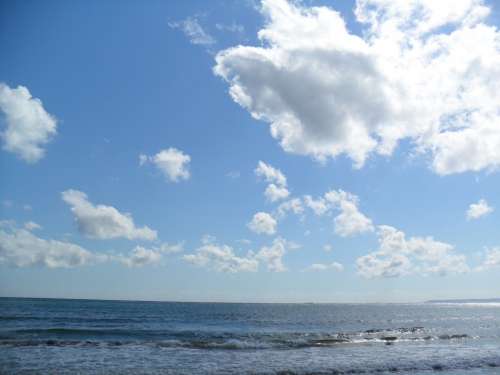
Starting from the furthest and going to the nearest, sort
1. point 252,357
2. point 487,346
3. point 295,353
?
point 487,346, point 295,353, point 252,357

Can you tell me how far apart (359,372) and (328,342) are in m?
16.8

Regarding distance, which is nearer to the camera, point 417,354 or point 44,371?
point 44,371

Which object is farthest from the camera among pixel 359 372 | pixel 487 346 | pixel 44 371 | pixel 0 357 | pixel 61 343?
pixel 487 346

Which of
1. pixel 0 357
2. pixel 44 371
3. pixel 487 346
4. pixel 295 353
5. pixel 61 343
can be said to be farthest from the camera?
pixel 487 346

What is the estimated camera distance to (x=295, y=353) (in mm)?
31328

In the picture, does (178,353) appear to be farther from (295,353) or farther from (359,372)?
(359,372)

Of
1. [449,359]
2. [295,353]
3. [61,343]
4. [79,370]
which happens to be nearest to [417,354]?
[449,359]

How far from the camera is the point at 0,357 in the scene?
85.3ft

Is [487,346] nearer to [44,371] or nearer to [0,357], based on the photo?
[44,371]

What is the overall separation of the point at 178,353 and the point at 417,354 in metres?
18.3

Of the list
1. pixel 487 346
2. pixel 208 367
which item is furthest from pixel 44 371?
pixel 487 346

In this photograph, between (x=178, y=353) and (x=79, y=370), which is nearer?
(x=79, y=370)

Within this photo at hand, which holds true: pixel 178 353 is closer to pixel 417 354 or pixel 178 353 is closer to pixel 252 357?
pixel 252 357

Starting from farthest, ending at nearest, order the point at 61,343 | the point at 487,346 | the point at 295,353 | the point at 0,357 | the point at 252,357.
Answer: the point at 487,346
the point at 61,343
the point at 295,353
the point at 252,357
the point at 0,357
